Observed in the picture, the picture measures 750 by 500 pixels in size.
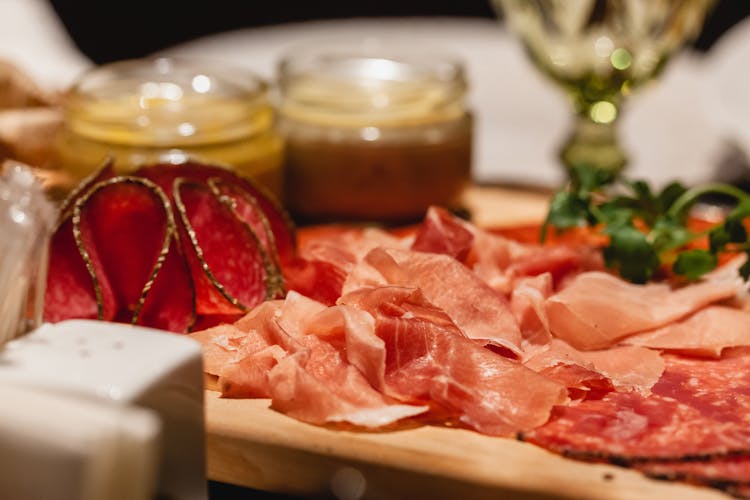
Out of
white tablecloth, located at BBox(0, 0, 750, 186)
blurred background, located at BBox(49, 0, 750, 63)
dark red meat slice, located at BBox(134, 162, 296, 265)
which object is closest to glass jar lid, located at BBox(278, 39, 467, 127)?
white tablecloth, located at BBox(0, 0, 750, 186)

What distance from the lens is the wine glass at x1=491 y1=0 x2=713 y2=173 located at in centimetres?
167

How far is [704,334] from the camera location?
1047 millimetres

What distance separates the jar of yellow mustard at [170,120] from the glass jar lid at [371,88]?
0.28 feet

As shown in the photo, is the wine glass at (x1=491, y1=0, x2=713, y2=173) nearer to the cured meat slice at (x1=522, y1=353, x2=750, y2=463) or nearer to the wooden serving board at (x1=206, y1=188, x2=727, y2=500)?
the cured meat slice at (x1=522, y1=353, x2=750, y2=463)

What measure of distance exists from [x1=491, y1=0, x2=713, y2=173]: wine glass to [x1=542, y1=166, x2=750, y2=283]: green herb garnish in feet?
1.42

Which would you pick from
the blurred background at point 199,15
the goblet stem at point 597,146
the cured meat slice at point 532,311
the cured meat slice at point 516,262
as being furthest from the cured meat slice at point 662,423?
the blurred background at point 199,15

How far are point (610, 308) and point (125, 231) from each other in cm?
55

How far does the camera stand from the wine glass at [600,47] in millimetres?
1665

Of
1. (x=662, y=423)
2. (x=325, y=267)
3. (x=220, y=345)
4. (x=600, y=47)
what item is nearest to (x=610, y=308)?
(x=662, y=423)

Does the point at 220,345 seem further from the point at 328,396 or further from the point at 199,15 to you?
the point at 199,15

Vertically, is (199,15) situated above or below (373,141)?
below

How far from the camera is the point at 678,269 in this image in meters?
1.15

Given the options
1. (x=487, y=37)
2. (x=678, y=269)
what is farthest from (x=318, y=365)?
(x=487, y=37)

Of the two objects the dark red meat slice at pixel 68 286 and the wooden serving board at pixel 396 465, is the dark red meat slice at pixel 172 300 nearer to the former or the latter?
the dark red meat slice at pixel 68 286
